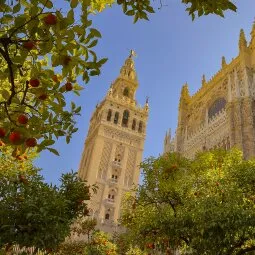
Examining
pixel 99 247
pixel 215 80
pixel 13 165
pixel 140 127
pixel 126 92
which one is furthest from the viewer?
pixel 126 92

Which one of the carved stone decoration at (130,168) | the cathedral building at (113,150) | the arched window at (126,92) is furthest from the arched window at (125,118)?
the arched window at (126,92)

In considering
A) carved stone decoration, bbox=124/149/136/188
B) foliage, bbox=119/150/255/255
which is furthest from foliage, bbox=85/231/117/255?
carved stone decoration, bbox=124/149/136/188

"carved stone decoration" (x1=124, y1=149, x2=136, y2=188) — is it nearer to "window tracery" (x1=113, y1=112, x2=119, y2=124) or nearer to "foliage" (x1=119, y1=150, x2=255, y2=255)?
"window tracery" (x1=113, y1=112, x2=119, y2=124)

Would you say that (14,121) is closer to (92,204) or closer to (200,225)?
(200,225)

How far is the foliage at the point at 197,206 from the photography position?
9.17 m

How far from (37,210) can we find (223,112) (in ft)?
82.9

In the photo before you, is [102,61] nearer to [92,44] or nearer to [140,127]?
[92,44]

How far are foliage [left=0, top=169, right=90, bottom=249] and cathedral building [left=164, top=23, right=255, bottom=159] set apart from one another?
17.5 m

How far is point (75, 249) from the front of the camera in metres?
19.4

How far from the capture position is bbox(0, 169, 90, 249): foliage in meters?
7.25

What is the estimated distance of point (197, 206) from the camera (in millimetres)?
9773

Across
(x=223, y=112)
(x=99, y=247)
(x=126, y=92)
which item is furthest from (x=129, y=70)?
(x=99, y=247)

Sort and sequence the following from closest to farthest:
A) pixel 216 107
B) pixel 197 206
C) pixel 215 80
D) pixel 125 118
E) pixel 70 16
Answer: pixel 70 16 < pixel 197 206 < pixel 216 107 < pixel 215 80 < pixel 125 118

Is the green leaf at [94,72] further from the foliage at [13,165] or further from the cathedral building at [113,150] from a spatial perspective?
the cathedral building at [113,150]
